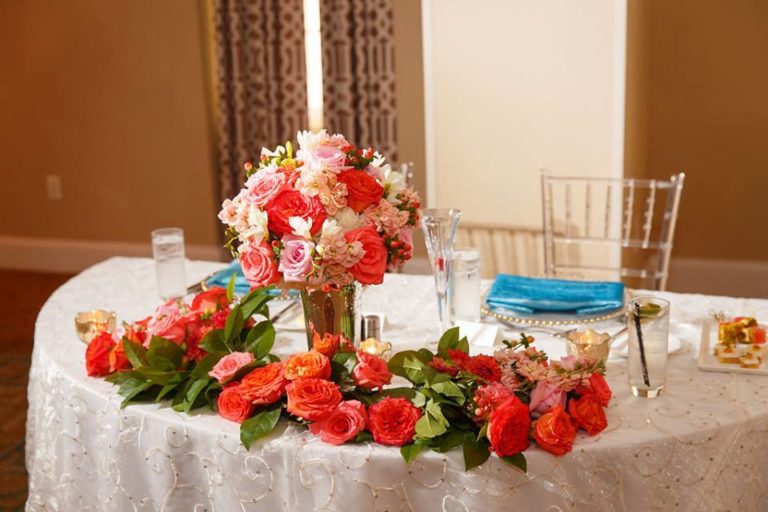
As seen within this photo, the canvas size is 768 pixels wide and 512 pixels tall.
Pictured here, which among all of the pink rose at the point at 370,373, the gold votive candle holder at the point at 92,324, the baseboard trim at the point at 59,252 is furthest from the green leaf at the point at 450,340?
the baseboard trim at the point at 59,252

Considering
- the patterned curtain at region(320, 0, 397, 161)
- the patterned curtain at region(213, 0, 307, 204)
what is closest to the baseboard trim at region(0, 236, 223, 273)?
the patterned curtain at region(213, 0, 307, 204)

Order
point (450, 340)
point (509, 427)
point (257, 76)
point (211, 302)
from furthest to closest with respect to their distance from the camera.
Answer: point (257, 76), point (211, 302), point (450, 340), point (509, 427)

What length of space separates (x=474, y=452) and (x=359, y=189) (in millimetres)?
501

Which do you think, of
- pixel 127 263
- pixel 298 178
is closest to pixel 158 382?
pixel 298 178

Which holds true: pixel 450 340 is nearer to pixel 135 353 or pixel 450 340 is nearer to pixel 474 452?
pixel 474 452

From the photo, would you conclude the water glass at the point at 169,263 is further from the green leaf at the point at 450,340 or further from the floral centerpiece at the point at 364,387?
the green leaf at the point at 450,340

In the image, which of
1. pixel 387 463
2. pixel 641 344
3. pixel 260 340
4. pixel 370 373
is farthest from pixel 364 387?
pixel 641 344

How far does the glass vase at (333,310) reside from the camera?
6.29 ft

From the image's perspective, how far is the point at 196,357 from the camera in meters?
1.90

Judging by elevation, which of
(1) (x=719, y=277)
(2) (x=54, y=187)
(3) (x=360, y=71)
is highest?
(3) (x=360, y=71)

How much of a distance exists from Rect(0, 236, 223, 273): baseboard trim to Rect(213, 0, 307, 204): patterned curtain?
71cm

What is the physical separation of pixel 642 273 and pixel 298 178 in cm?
147

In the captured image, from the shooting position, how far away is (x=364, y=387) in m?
1.75

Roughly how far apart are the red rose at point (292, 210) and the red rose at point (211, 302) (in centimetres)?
30
